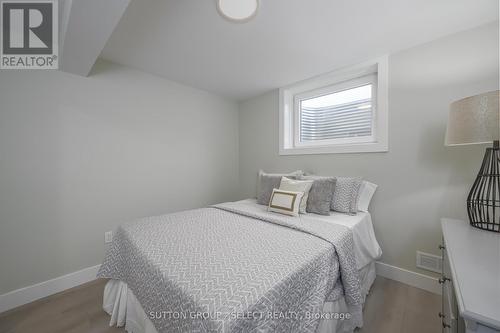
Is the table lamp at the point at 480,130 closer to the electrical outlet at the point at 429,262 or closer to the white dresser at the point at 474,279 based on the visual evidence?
the white dresser at the point at 474,279

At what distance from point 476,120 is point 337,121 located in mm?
1331

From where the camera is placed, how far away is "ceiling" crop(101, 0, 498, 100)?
135 cm

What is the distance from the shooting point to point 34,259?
1673mm

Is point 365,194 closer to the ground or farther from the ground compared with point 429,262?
farther from the ground

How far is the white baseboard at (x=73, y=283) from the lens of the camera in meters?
1.56

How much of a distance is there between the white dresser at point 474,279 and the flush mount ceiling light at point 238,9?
5.66 feet

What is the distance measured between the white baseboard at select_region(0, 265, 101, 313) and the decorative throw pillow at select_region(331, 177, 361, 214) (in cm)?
249

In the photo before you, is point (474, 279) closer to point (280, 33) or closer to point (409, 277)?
point (409, 277)

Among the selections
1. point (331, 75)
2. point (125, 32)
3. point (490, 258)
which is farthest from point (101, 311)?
point (331, 75)

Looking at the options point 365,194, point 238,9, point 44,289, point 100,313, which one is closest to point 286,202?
point 365,194

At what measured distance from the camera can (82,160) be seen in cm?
189

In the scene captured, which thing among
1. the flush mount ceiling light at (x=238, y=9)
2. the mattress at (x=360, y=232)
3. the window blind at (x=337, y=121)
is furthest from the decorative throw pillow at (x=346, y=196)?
the flush mount ceiling light at (x=238, y=9)

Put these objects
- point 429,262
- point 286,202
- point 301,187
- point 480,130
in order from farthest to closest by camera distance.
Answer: point 301,187 → point 286,202 → point 429,262 → point 480,130

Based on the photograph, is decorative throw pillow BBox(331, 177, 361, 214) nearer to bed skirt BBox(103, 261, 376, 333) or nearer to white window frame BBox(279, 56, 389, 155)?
white window frame BBox(279, 56, 389, 155)
